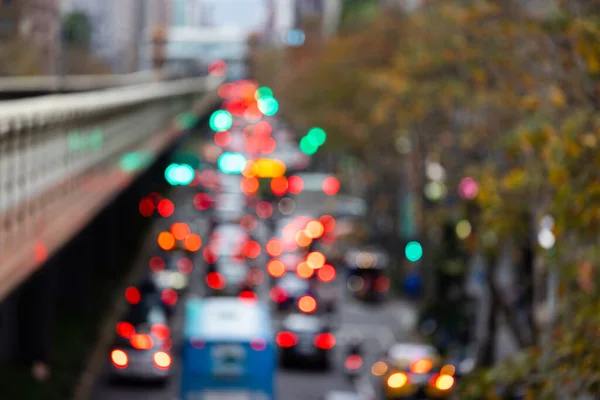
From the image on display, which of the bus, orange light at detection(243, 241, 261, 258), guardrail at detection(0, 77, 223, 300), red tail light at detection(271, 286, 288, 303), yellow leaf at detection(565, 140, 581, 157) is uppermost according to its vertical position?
yellow leaf at detection(565, 140, 581, 157)

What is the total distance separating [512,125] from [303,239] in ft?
126

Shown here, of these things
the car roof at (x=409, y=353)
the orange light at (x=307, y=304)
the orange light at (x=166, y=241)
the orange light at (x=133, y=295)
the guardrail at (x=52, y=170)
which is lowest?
the orange light at (x=166, y=241)

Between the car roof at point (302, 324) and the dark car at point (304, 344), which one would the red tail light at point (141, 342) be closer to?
the dark car at point (304, 344)

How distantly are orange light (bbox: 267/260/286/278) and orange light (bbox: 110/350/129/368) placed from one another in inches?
863

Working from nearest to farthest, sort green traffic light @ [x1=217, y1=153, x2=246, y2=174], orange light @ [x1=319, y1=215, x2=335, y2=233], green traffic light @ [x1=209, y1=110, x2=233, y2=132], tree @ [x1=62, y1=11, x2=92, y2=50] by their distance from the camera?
1. tree @ [x1=62, y1=11, x2=92, y2=50]
2. orange light @ [x1=319, y1=215, x2=335, y2=233]
3. green traffic light @ [x1=217, y1=153, x2=246, y2=174]
4. green traffic light @ [x1=209, y1=110, x2=233, y2=132]

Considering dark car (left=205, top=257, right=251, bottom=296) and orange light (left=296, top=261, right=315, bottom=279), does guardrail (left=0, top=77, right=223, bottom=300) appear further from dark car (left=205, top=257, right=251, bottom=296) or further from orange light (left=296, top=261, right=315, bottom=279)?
orange light (left=296, top=261, right=315, bottom=279)

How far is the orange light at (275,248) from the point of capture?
59406mm

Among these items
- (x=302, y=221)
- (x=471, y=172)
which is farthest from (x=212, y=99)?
(x=471, y=172)

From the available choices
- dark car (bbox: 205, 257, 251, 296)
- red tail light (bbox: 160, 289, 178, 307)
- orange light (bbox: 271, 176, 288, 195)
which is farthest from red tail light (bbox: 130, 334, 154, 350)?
orange light (bbox: 271, 176, 288, 195)

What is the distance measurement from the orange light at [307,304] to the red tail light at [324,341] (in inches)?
243

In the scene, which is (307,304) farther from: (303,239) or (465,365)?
(303,239)

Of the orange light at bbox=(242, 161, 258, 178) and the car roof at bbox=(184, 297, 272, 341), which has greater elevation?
the car roof at bbox=(184, 297, 272, 341)

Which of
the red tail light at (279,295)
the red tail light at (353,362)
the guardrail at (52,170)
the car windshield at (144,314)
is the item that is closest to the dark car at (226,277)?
the red tail light at (279,295)

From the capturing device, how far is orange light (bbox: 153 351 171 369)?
32062 mm
